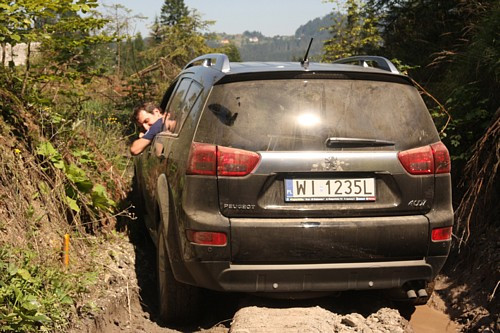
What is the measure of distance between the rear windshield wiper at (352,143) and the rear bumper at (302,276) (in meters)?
0.73

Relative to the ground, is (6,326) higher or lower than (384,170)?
lower

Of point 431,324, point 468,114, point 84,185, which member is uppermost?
point 468,114

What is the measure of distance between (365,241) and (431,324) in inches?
65.6

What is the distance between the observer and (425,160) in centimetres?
423

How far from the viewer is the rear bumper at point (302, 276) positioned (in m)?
4.09

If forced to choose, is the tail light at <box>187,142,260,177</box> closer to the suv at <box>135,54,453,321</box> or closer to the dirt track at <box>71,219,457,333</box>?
the suv at <box>135,54,453,321</box>

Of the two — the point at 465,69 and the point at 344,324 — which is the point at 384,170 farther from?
the point at 465,69

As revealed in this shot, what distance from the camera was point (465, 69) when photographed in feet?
25.5

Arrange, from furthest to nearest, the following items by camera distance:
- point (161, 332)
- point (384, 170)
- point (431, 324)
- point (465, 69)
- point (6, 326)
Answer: point (465, 69) → point (431, 324) → point (161, 332) → point (384, 170) → point (6, 326)

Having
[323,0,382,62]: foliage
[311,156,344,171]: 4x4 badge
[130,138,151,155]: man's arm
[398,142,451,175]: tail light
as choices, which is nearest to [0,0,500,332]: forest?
[130,138,151,155]: man's arm

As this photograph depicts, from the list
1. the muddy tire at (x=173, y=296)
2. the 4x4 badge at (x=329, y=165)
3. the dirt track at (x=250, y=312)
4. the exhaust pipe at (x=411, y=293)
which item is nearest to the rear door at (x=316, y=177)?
the 4x4 badge at (x=329, y=165)

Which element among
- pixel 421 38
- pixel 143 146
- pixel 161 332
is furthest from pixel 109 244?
pixel 421 38

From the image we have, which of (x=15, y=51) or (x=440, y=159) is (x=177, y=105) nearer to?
(x=440, y=159)

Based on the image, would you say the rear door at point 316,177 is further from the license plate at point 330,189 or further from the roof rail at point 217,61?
the roof rail at point 217,61
